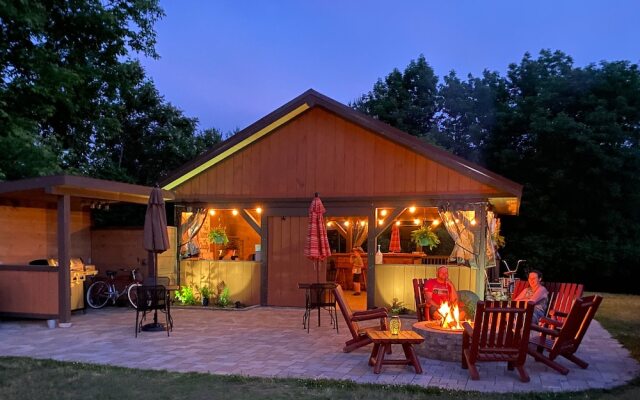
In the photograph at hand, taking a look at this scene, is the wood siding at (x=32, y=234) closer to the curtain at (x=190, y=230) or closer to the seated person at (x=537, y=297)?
the curtain at (x=190, y=230)

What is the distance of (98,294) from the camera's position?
12359 mm

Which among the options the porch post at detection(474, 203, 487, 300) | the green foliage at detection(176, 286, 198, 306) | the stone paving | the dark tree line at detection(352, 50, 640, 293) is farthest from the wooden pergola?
the dark tree line at detection(352, 50, 640, 293)

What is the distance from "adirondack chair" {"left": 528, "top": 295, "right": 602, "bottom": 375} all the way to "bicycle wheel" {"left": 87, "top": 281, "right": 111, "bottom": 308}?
9.15m

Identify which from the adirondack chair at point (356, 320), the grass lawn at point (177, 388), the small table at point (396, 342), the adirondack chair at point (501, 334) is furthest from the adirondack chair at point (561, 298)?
the adirondack chair at point (356, 320)

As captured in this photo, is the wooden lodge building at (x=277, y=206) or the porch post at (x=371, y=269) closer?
the wooden lodge building at (x=277, y=206)

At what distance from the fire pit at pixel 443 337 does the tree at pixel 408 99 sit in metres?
16.4

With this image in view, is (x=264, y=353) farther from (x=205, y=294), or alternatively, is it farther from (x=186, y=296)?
(x=186, y=296)

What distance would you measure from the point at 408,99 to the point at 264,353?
18169 millimetres

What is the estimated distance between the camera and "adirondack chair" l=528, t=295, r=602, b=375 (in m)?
6.43

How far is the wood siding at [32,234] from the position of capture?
1112 centimetres

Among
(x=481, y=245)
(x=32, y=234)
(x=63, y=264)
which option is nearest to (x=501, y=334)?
(x=481, y=245)

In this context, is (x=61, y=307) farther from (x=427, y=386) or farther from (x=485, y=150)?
(x=485, y=150)

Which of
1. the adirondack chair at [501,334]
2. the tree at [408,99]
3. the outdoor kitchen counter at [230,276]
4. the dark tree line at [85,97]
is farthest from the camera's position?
the tree at [408,99]

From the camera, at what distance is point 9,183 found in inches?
390
